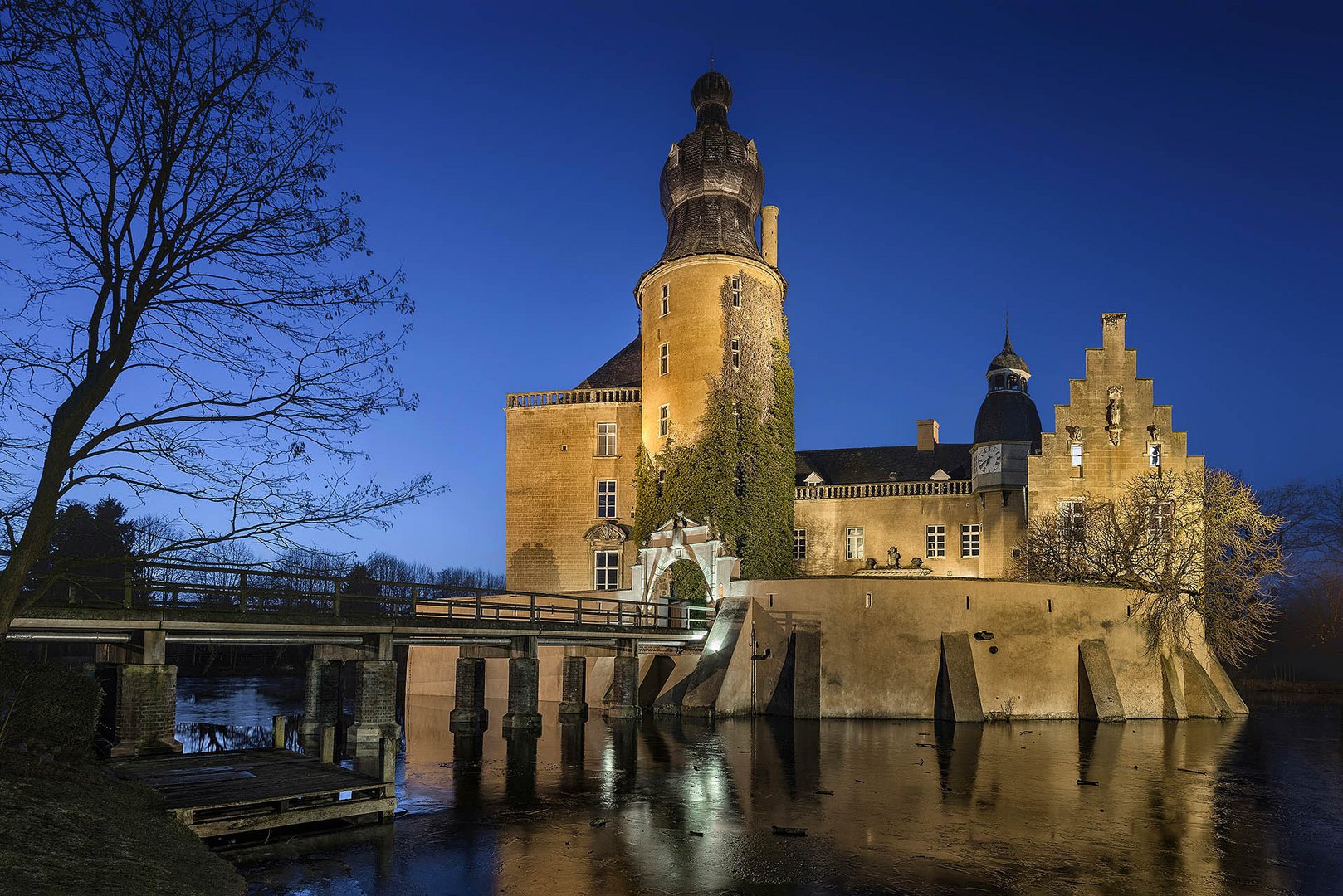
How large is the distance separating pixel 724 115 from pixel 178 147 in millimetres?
36714

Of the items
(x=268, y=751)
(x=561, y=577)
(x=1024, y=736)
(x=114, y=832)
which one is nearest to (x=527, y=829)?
(x=268, y=751)

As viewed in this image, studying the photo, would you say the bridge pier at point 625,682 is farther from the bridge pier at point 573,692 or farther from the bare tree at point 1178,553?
the bare tree at point 1178,553

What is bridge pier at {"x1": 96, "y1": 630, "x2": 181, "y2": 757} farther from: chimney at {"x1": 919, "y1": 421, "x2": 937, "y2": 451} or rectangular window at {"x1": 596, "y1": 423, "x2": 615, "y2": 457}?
chimney at {"x1": 919, "y1": 421, "x2": 937, "y2": 451}

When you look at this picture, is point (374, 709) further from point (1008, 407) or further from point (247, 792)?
point (1008, 407)

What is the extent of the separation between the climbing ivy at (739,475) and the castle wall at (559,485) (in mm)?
2194

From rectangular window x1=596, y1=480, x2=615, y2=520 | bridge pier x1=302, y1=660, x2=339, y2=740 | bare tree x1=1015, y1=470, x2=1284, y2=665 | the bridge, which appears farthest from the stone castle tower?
bridge pier x1=302, y1=660, x2=339, y2=740

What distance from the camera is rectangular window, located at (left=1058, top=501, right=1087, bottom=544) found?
127 feet

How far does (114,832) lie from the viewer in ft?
29.9

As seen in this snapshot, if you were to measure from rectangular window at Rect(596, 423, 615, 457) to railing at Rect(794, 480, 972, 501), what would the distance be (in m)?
9.50

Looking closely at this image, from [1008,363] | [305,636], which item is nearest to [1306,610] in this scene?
[1008,363]

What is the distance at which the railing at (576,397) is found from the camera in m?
44.2

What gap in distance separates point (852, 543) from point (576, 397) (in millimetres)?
15521

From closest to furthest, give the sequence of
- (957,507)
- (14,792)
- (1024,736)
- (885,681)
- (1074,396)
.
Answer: (14,792) < (1024,736) < (885,681) < (1074,396) < (957,507)

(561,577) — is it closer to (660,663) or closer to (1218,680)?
(660,663)
